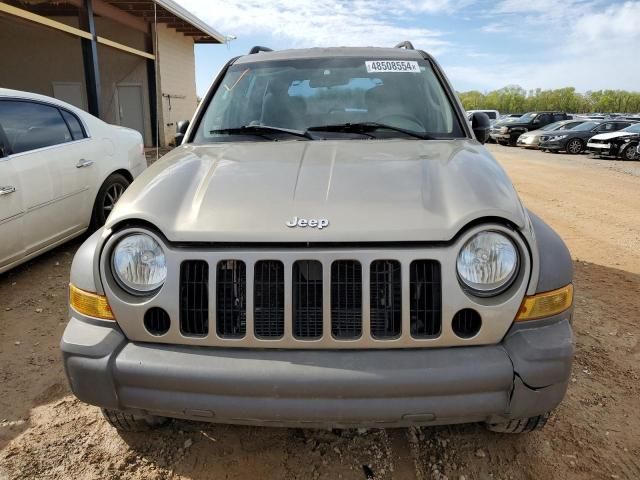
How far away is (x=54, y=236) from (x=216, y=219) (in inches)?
135

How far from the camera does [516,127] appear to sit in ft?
86.6

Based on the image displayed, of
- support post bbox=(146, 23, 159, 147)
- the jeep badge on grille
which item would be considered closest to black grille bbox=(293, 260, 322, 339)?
the jeep badge on grille

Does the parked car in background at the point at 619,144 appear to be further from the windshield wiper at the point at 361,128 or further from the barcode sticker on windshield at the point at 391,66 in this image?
the windshield wiper at the point at 361,128

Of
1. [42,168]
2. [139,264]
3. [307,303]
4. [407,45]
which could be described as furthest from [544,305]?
[42,168]

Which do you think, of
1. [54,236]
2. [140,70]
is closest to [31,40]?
[140,70]

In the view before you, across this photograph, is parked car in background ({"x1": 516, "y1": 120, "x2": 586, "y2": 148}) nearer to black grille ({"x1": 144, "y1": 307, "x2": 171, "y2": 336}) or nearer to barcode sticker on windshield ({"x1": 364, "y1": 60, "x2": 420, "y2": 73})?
barcode sticker on windshield ({"x1": 364, "y1": 60, "x2": 420, "y2": 73})

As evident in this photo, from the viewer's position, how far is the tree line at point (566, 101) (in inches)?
3952

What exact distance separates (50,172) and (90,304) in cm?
306

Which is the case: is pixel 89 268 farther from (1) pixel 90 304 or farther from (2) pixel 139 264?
(2) pixel 139 264

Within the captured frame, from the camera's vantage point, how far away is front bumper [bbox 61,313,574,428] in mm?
1812

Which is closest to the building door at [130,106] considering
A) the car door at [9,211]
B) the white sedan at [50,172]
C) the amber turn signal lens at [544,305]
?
the white sedan at [50,172]

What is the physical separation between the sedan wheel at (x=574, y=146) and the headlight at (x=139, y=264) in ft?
76.5

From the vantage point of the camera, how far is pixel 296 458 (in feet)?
7.70

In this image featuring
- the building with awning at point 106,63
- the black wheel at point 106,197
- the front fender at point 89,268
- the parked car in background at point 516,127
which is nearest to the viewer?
the front fender at point 89,268
